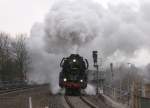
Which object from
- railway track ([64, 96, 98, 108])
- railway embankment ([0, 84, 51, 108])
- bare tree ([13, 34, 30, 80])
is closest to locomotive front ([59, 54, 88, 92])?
railway embankment ([0, 84, 51, 108])

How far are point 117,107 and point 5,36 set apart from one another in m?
86.6

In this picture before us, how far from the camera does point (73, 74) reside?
141 ft

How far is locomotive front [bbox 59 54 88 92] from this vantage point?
140ft

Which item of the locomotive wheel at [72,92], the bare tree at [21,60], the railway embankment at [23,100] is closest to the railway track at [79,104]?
the railway embankment at [23,100]

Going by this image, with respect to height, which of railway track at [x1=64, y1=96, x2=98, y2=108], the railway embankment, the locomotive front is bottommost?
railway track at [x1=64, y1=96, x2=98, y2=108]

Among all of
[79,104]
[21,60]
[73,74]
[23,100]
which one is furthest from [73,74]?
[21,60]

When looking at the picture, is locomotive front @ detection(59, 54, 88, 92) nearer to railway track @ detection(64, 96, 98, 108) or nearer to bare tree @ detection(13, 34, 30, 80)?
railway track @ detection(64, 96, 98, 108)

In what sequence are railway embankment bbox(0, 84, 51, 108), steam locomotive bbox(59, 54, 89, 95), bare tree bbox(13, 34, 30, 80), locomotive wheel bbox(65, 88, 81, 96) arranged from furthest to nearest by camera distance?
bare tree bbox(13, 34, 30, 80) → locomotive wheel bbox(65, 88, 81, 96) → steam locomotive bbox(59, 54, 89, 95) → railway embankment bbox(0, 84, 51, 108)

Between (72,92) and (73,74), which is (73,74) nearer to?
(73,74)

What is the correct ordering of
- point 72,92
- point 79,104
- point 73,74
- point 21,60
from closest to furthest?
point 79,104 → point 73,74 → point 72,92 → point 21,60

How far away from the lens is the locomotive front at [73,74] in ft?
140

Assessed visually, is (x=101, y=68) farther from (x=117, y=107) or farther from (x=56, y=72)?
(x=117, y=107)

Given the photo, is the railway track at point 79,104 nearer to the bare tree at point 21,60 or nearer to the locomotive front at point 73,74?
the locomotive front at point 73,74

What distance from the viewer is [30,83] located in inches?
3273
